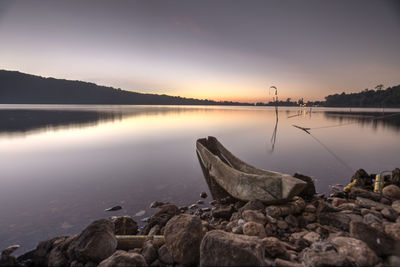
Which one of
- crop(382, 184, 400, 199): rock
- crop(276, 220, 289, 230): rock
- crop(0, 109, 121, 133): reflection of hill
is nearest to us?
crop(276, 220, 289, 230): rock

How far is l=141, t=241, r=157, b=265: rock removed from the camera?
9.02ft

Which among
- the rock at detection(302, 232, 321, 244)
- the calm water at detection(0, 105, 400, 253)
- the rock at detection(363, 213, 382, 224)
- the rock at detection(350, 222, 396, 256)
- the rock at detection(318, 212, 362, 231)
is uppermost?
the rock at detection(350, 222, 396, 256)

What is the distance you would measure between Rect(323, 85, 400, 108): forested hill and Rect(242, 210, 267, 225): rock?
12506cm

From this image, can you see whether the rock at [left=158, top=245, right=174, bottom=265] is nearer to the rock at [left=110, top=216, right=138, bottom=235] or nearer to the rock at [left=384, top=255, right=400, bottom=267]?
the rock at [left=110, top=216, right=138, bottom=235]

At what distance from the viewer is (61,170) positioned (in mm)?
9367

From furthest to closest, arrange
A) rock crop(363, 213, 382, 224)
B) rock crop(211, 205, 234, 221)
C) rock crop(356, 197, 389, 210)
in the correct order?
1. rock crop(211, 205, 234, 221)
2. rock crop(356, 197, 389, 210)
3. rock crop(363, 213, 382, 224)

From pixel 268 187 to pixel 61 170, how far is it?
10.4 meters

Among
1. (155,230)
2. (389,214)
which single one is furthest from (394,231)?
(155,230)

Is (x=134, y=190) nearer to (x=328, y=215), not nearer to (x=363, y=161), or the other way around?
(x=328, y=215)

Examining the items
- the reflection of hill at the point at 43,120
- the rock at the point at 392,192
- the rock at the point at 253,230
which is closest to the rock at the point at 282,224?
the rock at the point at 253,230

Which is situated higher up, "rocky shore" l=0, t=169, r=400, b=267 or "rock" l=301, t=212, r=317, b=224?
"rocky shore" l=0, t=169, r=400, b=267

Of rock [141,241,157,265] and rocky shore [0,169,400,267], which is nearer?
rocky shore [0,169,400,267]

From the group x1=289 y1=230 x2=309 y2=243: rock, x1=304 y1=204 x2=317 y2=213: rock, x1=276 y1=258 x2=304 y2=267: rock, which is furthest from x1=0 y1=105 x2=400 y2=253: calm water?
x1=276 y1=258 x2=304 y2=267: rock

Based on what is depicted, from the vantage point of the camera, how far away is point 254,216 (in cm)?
386
